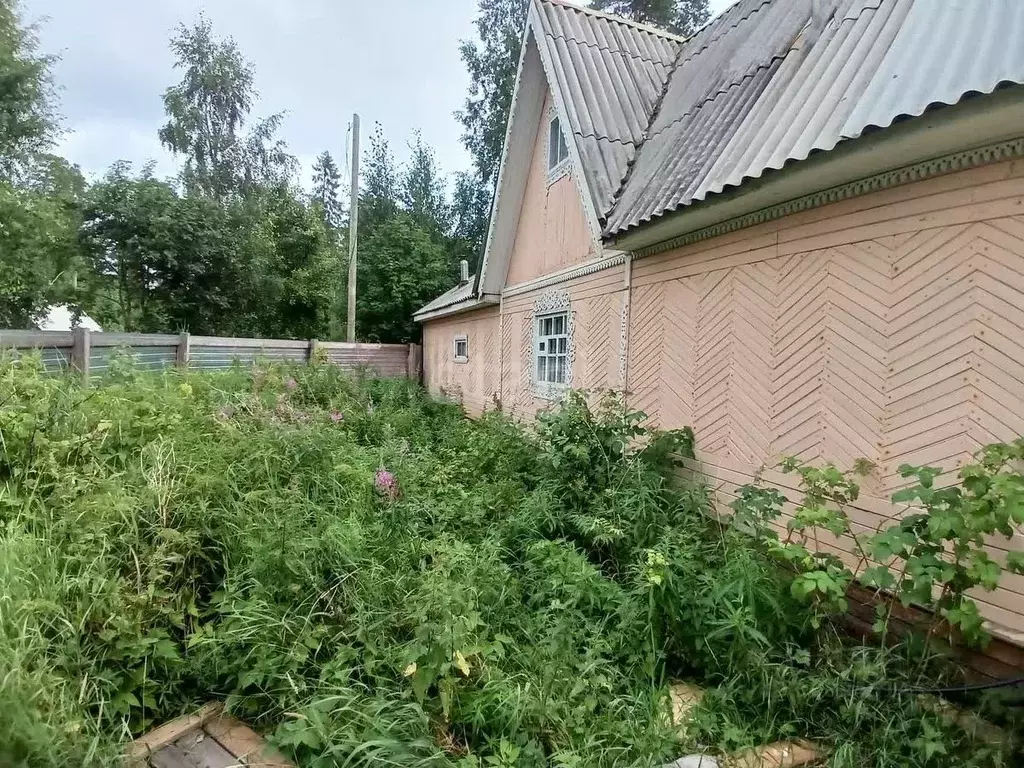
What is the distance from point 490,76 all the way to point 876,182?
21.6 metres

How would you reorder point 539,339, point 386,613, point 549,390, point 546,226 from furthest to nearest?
point 539,339, point 546,226, point 549,390, point 386,613

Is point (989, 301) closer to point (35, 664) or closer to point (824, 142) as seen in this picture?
point (824, 142)

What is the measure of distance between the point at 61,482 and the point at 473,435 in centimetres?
372

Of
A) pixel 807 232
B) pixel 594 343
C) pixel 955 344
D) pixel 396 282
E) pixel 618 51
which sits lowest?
pixel 955 344

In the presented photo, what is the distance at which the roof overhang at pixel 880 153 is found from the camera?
2.10m

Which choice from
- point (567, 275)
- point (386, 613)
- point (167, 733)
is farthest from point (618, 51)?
point (167, 733)

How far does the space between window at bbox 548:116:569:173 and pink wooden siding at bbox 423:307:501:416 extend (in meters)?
3.00

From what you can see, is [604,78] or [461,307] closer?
[604,78]

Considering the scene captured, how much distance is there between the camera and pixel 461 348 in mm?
11547

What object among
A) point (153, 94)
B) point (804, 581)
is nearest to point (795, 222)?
point (804, 581)

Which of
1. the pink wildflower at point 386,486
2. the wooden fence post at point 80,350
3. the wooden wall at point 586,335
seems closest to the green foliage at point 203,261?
the wooden fence post at point 80,350

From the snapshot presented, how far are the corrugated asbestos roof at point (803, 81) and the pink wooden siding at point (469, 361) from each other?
4.59 metres

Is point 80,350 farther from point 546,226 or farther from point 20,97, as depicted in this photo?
point 20,97

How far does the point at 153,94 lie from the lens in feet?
61.6
